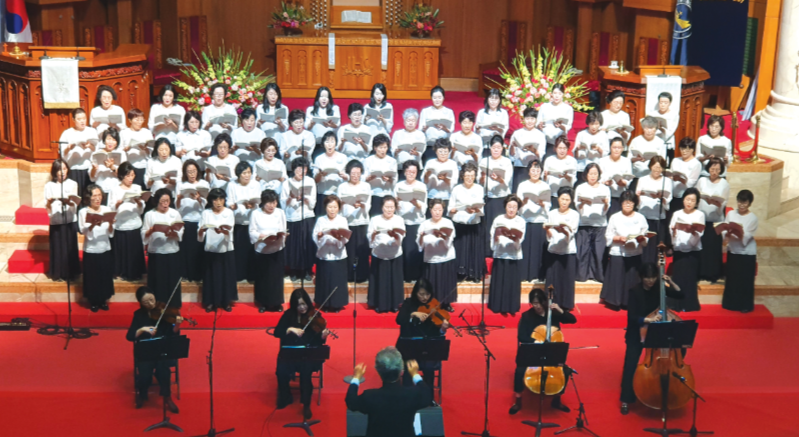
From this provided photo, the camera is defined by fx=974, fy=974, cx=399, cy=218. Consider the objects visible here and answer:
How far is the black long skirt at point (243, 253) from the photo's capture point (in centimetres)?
982

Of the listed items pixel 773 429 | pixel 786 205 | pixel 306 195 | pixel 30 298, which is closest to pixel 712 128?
pixel 786 205

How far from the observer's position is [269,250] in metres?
9.54

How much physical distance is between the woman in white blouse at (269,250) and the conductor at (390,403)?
3604 mm

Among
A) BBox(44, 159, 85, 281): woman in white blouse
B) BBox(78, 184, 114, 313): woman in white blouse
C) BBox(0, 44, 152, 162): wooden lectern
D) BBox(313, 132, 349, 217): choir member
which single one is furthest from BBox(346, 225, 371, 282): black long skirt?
BBox(0, 44, 152, 162): wooden lectern

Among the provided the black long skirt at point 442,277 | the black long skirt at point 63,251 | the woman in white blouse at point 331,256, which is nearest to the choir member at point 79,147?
the black long skirt at point 63,251

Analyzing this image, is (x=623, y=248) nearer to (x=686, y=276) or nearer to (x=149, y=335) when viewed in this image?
(x=686, y=276)

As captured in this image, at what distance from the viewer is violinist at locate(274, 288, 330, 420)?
7.85m

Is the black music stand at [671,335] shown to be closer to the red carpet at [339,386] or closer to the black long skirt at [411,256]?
the red carpet at [339,386]

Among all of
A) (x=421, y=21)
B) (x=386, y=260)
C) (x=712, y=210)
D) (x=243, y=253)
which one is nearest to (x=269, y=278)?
(x=243, y=253)

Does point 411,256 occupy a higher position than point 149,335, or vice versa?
point 411,256

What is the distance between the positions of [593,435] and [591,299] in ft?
8.41

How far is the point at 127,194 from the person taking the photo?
9.59 metres

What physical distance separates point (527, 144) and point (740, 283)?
266 cm

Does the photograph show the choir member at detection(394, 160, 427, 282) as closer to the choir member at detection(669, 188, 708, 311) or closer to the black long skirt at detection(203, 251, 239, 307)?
the black long skirt at detection(203, 251, 239, 307)
